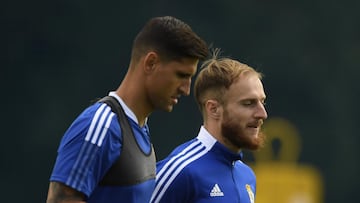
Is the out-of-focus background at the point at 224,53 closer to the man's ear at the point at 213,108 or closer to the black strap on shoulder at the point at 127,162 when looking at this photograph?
the man's ear at the point at 213,108

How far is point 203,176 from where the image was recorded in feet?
15.0

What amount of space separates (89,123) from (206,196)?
1064 mm

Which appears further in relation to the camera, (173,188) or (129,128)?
A: (173,188)

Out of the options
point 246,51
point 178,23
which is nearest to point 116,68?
point 246,51

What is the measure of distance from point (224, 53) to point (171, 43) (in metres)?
6.43

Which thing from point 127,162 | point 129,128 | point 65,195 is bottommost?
point 65,195

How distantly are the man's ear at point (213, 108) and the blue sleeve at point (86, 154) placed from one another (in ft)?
3.93

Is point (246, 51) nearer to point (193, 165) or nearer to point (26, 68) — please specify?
point (26, 68)

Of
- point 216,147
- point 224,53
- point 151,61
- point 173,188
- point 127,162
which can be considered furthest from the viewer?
point 224,53

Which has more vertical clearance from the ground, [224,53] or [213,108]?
[213,108]

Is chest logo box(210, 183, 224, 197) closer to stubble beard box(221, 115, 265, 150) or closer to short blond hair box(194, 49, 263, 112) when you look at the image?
stubble beard box(221, 115, 265, 150)

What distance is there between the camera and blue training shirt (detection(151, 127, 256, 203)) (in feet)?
14.8

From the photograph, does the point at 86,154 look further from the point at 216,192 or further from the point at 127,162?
the point at 216,192

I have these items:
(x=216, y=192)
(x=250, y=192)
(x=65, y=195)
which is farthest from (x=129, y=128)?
(x=250, y=192)
